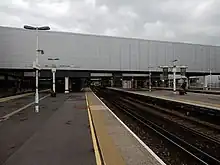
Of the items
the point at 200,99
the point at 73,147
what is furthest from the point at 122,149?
the point at 200,99

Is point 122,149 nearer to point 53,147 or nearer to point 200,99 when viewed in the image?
point 53,147

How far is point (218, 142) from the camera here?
12125mm

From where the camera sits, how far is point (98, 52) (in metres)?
74.6

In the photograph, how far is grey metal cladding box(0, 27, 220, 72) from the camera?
68000 mm

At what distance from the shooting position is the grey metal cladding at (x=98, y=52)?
2677 inches

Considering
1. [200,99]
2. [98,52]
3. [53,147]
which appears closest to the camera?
[53,147]

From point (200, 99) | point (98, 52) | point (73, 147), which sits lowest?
point (73, 147)

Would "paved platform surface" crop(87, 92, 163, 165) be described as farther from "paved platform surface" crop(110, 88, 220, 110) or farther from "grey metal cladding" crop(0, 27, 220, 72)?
"grey metal cladding" crop(0, 27, 220, 72)

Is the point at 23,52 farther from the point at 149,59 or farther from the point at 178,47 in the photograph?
the point at 178,47

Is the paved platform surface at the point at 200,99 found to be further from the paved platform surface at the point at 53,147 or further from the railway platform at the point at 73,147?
the paved platform surface at the point at 53,147

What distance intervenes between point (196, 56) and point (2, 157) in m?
83.0

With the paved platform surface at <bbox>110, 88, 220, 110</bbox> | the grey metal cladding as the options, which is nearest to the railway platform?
the paved platform surface at <bbox>110, 88, 220, 110</bbox>

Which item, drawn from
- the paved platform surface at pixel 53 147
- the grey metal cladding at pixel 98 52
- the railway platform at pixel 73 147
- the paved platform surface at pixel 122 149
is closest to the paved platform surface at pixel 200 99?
the paved platform surface at pixel 122 149

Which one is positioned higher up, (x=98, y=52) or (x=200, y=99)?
(x=98, y=52)
